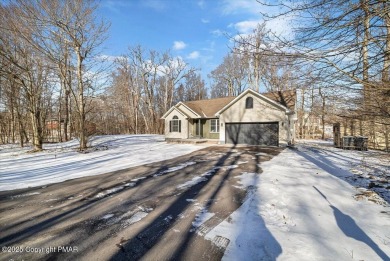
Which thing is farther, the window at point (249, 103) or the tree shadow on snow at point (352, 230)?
the window at point (249, 103)

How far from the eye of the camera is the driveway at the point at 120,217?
313 centimetres

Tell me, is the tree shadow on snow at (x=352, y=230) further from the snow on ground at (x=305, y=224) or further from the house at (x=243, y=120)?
the house at (x=243, y=120)

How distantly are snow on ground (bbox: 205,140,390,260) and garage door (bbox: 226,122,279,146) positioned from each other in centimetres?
993

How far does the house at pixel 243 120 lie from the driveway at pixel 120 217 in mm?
10394

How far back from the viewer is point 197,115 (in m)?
20.9

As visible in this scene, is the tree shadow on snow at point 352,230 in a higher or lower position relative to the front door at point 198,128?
lower

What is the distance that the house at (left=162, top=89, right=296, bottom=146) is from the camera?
1612 cm

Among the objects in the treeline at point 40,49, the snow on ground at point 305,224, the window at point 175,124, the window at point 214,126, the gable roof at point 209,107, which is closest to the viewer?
the snow on ground at point 305,224

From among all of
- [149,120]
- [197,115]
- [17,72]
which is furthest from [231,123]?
[149,120]

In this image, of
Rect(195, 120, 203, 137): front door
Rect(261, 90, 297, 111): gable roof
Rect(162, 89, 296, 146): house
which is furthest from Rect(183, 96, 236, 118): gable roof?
Rect(261, 90, 297, 111): gable roof

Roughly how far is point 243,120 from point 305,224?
1398cm

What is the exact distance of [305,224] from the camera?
3986 millimetres

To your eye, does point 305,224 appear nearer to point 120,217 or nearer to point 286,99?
point 120,217

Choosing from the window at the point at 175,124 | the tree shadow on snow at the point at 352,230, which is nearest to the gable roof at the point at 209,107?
the window at the point at 175,124
